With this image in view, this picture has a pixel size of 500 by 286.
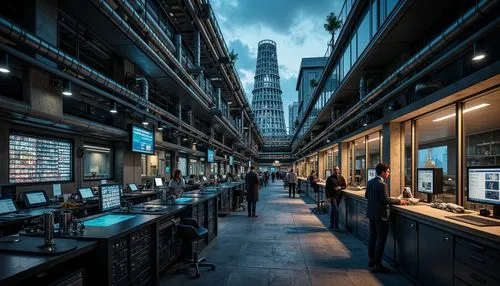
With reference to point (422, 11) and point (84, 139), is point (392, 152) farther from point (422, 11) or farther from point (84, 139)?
point (84, 139)

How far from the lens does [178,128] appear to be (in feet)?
33.6

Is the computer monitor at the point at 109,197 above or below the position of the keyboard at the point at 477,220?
above

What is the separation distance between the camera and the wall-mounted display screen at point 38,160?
600 cm

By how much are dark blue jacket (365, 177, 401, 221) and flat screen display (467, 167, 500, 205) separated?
3.85 ft

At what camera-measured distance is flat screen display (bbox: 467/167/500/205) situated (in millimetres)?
3234

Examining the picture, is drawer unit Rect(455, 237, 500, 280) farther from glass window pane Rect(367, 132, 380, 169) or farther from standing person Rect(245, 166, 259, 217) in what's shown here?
standing person Rect(245, 166, 259, 217)

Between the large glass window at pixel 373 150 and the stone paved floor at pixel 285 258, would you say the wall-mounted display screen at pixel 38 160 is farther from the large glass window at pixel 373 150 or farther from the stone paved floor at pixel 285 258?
the large glass window at pixel 373 150

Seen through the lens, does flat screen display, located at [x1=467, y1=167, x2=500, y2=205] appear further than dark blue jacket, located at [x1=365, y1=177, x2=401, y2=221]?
No

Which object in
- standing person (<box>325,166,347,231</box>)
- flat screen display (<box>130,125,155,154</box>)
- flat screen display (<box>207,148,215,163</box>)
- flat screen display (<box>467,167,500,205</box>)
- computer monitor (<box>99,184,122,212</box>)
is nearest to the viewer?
flat screen display (<box>467,167,500,205</box>)

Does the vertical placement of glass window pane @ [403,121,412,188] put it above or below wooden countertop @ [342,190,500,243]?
above

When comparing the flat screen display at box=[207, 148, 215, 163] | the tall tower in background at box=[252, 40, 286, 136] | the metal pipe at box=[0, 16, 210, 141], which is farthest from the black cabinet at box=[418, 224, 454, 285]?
the tall tower in background at box=[252, 40, 286, 136]

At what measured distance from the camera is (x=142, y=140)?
868cm

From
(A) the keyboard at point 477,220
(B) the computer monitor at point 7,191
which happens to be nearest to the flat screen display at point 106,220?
(B) the computer monitor at point 7,191

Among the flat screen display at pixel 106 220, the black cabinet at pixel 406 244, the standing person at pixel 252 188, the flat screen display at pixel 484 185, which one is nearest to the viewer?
the flat screen display at pixel 484 185
